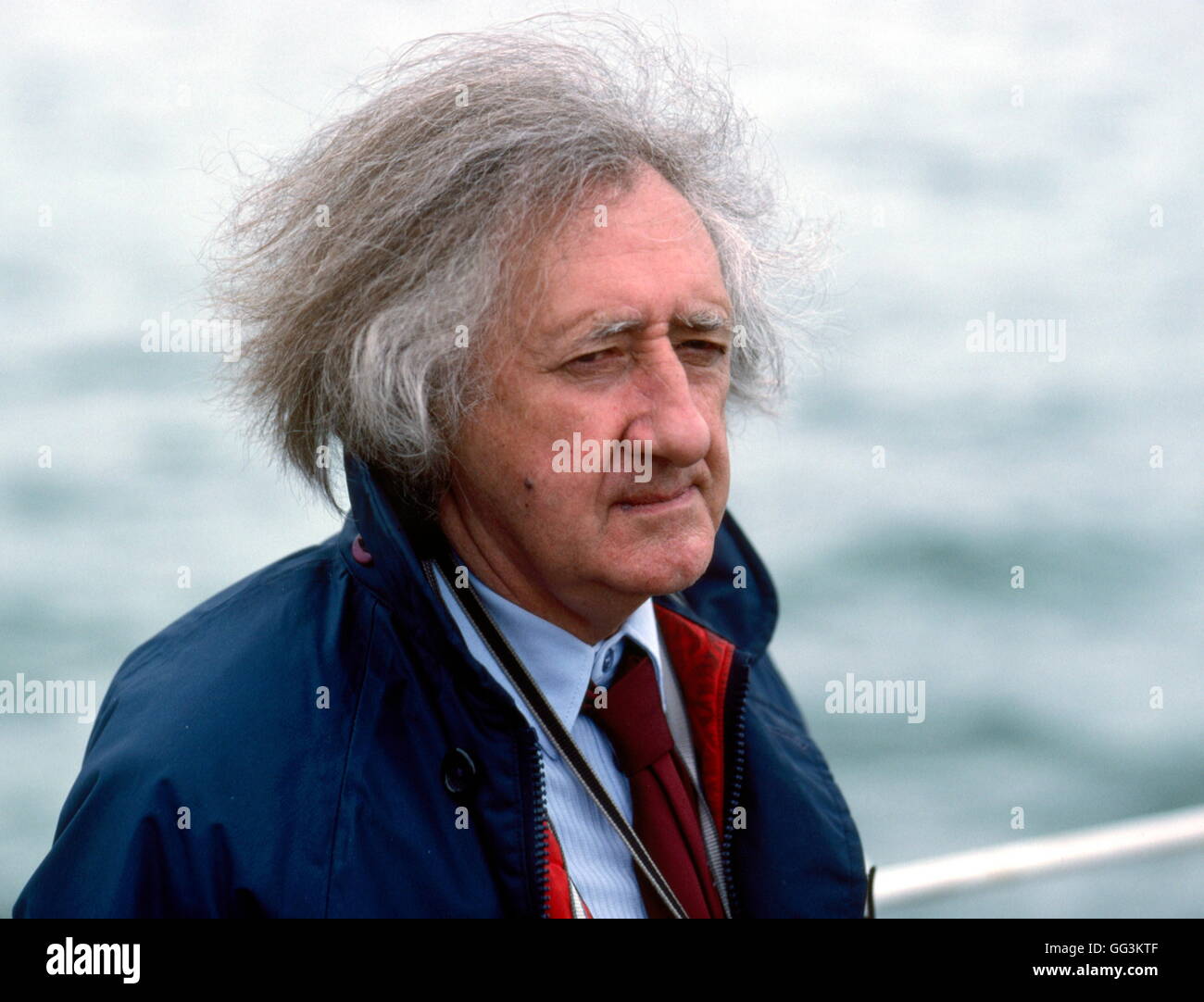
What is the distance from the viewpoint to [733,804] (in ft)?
7.55

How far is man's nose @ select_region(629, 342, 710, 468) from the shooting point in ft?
6.96

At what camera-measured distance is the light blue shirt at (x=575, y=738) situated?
210cm

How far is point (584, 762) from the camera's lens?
2105 millimetres

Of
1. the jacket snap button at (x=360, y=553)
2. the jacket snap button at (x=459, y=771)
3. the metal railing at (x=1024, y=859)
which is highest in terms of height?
the jacket snap button at (x=360, y=553)

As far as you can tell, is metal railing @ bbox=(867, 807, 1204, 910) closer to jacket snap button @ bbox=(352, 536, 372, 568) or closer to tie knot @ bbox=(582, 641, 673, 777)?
tie knot @ bbox=(582, 641, 673, 777)

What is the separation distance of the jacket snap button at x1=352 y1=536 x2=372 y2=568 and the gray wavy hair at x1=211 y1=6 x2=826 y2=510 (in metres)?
0.10

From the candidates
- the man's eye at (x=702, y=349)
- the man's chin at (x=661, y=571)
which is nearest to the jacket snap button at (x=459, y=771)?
the man's chin at (x=661, y=571)

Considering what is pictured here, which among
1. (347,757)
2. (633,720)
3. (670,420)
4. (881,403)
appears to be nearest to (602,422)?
(670,420)

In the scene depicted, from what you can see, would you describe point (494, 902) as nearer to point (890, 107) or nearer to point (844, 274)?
point (844, 274)

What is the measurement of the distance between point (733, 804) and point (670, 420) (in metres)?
0.62

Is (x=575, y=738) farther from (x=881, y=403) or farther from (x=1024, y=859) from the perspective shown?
(x=881, y=403)

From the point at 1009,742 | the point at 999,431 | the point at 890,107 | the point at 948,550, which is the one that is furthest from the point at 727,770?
the point at 890,107

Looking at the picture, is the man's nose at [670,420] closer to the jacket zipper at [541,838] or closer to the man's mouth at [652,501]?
the man's mouth at [652,501]

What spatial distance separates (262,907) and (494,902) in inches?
11.6
